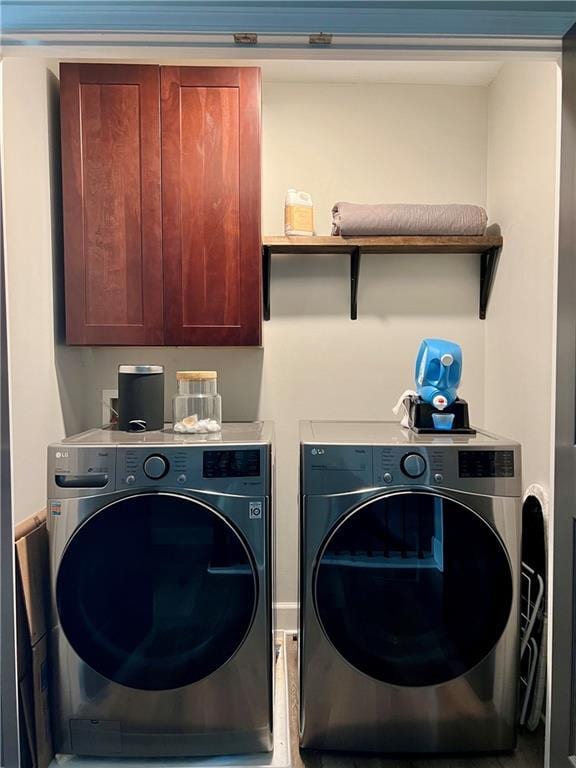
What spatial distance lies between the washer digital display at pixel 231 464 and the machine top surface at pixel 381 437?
17 cm

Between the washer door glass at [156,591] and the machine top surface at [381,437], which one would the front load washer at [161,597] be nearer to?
the washer door glass at [156,591]

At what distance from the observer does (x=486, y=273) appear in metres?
2.16

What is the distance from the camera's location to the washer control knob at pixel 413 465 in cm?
146

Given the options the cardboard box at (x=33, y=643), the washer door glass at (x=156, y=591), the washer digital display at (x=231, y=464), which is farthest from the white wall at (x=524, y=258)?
the cardboard box at (x=33, y=643)

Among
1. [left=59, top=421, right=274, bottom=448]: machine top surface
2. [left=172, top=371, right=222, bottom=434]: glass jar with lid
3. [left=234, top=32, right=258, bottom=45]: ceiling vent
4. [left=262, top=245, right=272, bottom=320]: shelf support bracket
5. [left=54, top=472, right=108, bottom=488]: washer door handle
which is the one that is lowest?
[left=54, top=472, right=108, bottom=488]: washer door handle

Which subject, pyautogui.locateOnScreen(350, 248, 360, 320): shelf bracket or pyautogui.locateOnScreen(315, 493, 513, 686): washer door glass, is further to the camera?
pyautogui.locateOnScreen(350, 248, 360, 320): shelf bracket

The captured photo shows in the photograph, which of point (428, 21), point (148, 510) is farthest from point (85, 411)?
point (428, 21)

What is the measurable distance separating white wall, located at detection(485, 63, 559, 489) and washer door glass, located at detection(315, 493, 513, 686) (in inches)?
16.2

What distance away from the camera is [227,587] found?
146cm

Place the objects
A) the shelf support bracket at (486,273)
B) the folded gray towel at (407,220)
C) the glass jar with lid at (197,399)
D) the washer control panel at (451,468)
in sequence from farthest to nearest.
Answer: the shelf support bracket at (486,273) < the folded gray towel at (407,220) < the glass jar with lid at (197,399) < the washer control panel at (451,468)

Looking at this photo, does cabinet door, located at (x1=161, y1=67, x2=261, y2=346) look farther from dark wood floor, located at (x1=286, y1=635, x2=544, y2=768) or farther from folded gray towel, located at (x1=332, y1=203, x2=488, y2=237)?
dark wood floor, located at (x1=286, y1=635, x2=544, y2=768)

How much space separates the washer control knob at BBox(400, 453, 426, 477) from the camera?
146cm

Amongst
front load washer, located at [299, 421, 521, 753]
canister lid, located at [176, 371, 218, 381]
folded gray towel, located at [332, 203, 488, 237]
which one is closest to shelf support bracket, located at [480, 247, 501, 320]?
folded gray towel, located at [332, 203, 488, 237]

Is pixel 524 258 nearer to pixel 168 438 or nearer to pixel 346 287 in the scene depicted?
pixel 346 287
